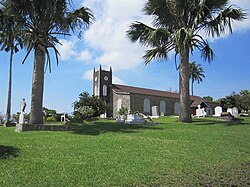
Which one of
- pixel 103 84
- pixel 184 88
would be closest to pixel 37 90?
pixel 184 88

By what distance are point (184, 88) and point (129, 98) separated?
23.0 meters

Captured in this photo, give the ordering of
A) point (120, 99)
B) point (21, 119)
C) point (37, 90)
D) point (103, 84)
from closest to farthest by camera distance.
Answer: point (21, 119) < point (37, 90) < point (120, 99) < point (103, 84)

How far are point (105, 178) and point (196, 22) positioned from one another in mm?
15558

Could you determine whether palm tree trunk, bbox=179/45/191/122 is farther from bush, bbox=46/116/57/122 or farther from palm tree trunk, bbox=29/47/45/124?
bush, bbox=46/116/57/122

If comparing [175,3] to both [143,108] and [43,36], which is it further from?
[143,108]

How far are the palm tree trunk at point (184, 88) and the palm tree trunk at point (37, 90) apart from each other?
969 centimetres

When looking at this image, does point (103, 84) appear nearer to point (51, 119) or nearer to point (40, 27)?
point (51, 119)

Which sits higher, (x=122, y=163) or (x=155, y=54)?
(x=155, y=54)

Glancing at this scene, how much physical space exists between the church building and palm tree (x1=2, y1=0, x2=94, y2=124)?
27.2 metres

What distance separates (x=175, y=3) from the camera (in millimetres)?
19297

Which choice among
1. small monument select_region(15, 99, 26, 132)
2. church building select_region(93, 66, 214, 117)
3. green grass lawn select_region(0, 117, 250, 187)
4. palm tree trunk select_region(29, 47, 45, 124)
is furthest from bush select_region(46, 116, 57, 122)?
church building select_region(93, 66, 214, 117)

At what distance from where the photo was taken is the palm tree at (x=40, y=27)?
14.8m

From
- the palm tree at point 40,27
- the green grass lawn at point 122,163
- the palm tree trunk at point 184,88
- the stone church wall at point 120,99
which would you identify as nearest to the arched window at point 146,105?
the stone church wall at point 120,99

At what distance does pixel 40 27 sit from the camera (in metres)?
15.9
